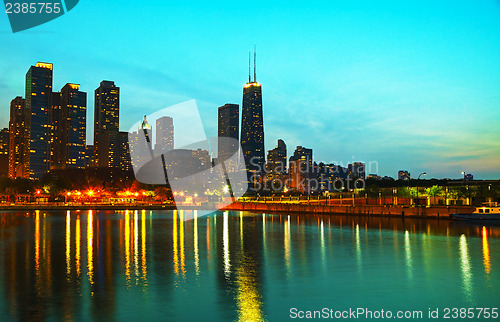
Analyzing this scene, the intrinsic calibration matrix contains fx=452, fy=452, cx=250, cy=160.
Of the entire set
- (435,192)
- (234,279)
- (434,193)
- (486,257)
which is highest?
(435,192)

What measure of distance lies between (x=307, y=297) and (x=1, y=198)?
206668 mm

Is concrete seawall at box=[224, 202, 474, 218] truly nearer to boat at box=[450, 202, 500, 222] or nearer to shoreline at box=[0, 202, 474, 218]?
shoreline at box=[0, 202, 474, 218]

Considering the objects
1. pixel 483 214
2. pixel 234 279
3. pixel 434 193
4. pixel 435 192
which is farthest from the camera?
pixel 435 192

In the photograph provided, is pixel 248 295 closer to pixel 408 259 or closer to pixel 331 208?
pixel 408 259

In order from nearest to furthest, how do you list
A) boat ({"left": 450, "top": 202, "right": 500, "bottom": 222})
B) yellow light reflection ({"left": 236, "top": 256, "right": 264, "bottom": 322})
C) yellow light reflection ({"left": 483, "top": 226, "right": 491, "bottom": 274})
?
yellow light reflection ({"left": 236, "top": 256, "right": 264, "bottom": 322}) → yellow light reflection ({"left": 483, "top": 226, "right": 491, "bottom": 274}) → boat ({"left": 450, "top": 202, "right": 500, "bottom": 222})

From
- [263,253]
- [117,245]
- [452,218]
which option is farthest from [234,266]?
[452,218]

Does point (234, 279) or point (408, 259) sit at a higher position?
point (234, 279)

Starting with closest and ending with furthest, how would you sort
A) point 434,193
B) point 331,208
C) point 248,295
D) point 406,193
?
point 248,295 < point 331,208 < point 434,193 < point 406,193

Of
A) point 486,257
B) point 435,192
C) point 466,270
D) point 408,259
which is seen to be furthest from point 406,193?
point 466,270

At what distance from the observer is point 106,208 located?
14475 centimetres

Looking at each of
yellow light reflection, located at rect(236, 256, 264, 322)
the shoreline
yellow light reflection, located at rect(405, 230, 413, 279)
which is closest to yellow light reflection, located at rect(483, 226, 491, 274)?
yellow light reflection, located at rect(405, 230, 413, 279)
